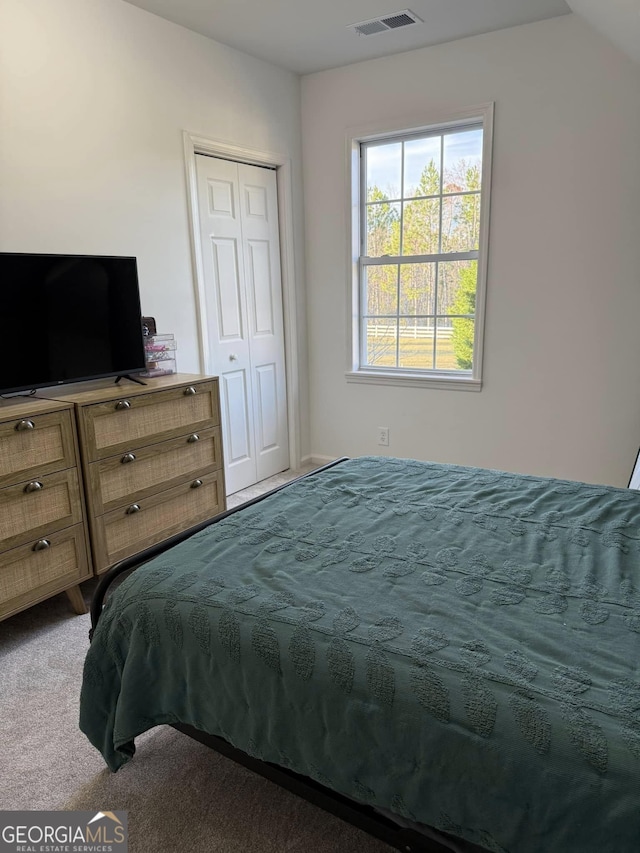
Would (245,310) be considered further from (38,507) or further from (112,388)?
(38,507)

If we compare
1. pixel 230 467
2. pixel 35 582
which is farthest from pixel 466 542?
pixel 230 467

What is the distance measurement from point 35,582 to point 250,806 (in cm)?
128

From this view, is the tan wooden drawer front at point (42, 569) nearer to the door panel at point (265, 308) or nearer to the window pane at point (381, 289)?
the door panel at point (265, 308)

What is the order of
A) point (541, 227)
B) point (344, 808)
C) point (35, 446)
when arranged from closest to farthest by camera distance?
1. point (344, 808)
2. point (35, 446)
3. point (541, 227)

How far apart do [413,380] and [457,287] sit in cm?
68

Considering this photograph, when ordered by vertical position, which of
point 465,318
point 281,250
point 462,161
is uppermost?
point 462,161

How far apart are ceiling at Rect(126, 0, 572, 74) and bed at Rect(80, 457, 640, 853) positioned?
2659 millimetres

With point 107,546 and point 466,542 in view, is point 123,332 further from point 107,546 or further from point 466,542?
point 466,542

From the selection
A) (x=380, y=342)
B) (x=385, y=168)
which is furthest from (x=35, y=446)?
(x=385, y=168)

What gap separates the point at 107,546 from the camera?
2.59 metres

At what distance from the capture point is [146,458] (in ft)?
8.94

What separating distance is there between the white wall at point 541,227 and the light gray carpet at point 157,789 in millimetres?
2707

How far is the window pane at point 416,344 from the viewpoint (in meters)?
Result: 4.04

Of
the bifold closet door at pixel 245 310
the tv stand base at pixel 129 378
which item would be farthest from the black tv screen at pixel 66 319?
the bifold closet door at pixel 245 310
